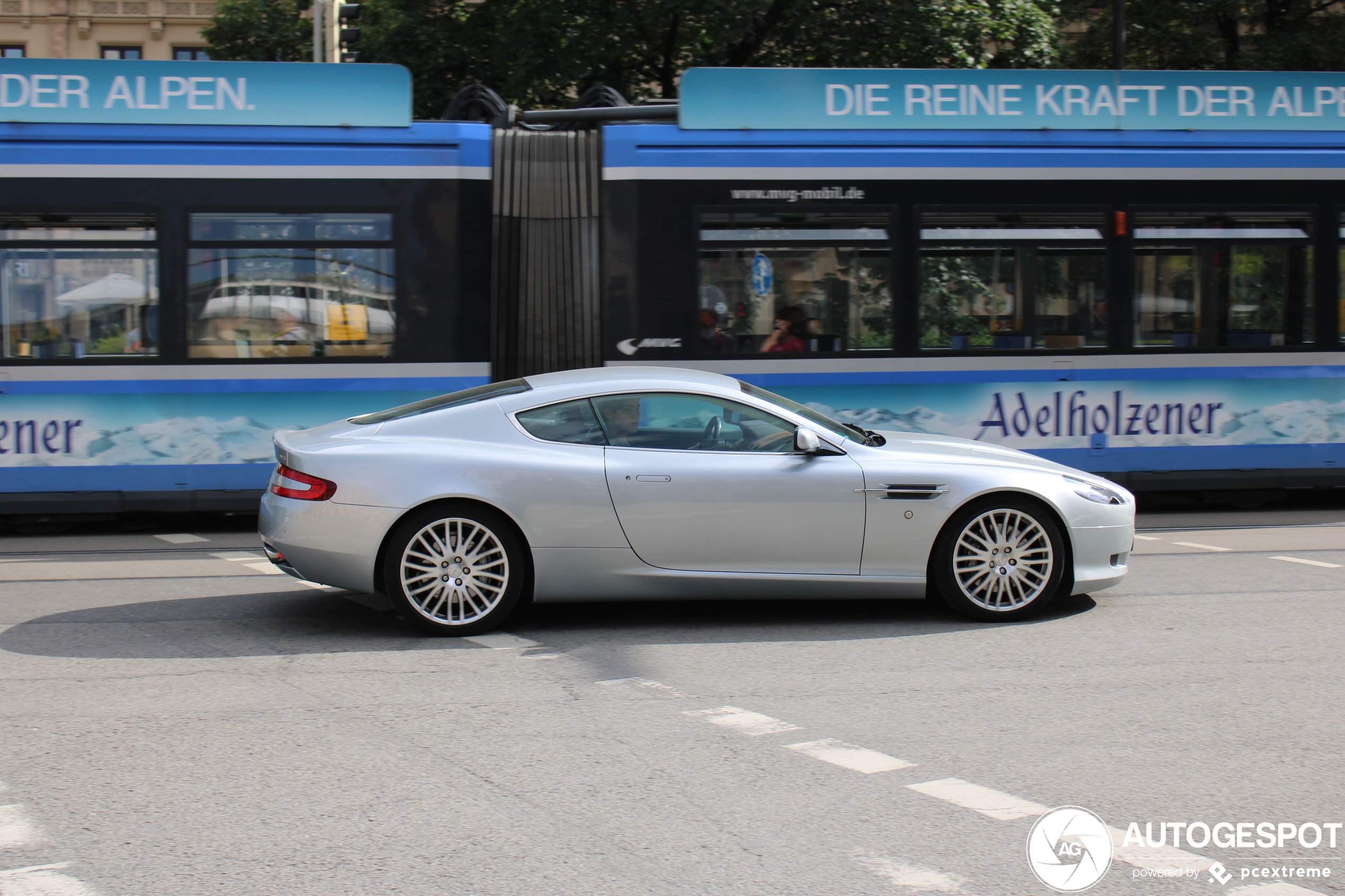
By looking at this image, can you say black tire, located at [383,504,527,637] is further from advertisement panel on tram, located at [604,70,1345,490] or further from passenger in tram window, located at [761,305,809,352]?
passenger in tram window, located at [761,305,809,352]

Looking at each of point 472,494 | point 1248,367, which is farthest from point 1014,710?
point 1248,367

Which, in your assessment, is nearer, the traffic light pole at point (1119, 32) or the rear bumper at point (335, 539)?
the rear bumper at point (335, 539)

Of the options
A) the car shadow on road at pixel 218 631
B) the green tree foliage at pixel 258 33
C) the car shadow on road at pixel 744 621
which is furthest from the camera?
the green tree foliage at pixel 258 33

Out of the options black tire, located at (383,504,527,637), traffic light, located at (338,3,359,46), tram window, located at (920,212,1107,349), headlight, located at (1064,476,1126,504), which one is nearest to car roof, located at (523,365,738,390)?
black tire, located at (383,504,527,637)

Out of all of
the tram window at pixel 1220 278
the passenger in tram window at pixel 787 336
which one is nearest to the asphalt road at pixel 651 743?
the passenger in tram window at pixel 787 336

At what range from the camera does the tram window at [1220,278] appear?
34.1 ft

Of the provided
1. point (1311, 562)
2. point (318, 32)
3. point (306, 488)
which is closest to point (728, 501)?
point (306, 488)

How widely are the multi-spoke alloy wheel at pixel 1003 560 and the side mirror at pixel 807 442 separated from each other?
881 millimetres

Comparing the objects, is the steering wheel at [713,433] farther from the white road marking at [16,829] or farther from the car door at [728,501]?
the white road marking at [16,829]

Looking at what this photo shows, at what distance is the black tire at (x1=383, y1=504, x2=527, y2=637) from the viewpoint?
20.4 feet

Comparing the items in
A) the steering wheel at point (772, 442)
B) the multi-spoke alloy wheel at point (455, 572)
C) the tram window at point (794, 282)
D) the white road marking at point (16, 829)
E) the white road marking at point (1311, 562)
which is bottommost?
the white road marking at point (16, 829)

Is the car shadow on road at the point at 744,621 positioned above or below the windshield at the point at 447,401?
below

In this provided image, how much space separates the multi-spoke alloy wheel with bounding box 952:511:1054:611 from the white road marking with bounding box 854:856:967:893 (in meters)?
3.15

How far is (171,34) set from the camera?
129ft
